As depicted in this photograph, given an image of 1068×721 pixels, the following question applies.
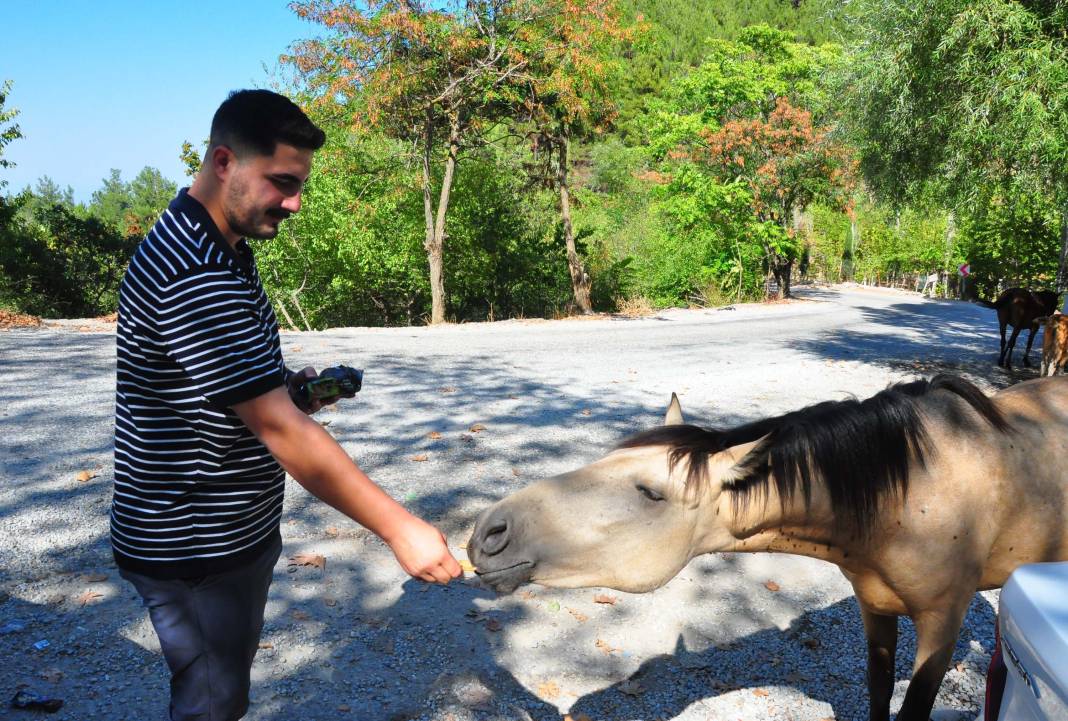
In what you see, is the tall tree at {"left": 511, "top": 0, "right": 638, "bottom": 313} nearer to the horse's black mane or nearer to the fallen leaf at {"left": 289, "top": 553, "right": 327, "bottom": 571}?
the fallen leaf at {"left": 289, "top": 553, "right": 327, "bottom": 571}

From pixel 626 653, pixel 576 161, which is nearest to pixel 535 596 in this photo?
pixel 626 653

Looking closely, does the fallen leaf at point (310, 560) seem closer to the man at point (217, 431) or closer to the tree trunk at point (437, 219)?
the man at point (217, 431)

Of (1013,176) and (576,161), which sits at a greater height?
(576,161)

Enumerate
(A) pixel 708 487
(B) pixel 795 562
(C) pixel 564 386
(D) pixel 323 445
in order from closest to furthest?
(D) pixel 323 445
(A) pixel 708 487
(B) pixel 795 562
(C) pixel 564 386

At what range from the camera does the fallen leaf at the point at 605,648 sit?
10.5 feet

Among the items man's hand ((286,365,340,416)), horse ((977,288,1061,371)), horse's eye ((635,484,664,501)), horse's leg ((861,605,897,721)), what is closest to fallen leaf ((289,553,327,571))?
man's hand ((286,365,340,416))

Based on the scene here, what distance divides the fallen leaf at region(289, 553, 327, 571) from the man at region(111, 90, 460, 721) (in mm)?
2144

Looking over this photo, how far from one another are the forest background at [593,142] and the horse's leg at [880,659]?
739 cm

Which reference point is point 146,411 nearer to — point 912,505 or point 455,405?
point 912,505

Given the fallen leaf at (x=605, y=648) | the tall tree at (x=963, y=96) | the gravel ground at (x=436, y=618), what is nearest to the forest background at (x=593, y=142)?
the tall tree at (x=963, y=96)

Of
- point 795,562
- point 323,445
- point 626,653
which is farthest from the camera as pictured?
point 795,562

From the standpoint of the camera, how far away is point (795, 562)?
4.25 meters

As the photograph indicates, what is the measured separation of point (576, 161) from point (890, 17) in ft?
108

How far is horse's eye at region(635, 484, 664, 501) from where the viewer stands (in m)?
2.00
